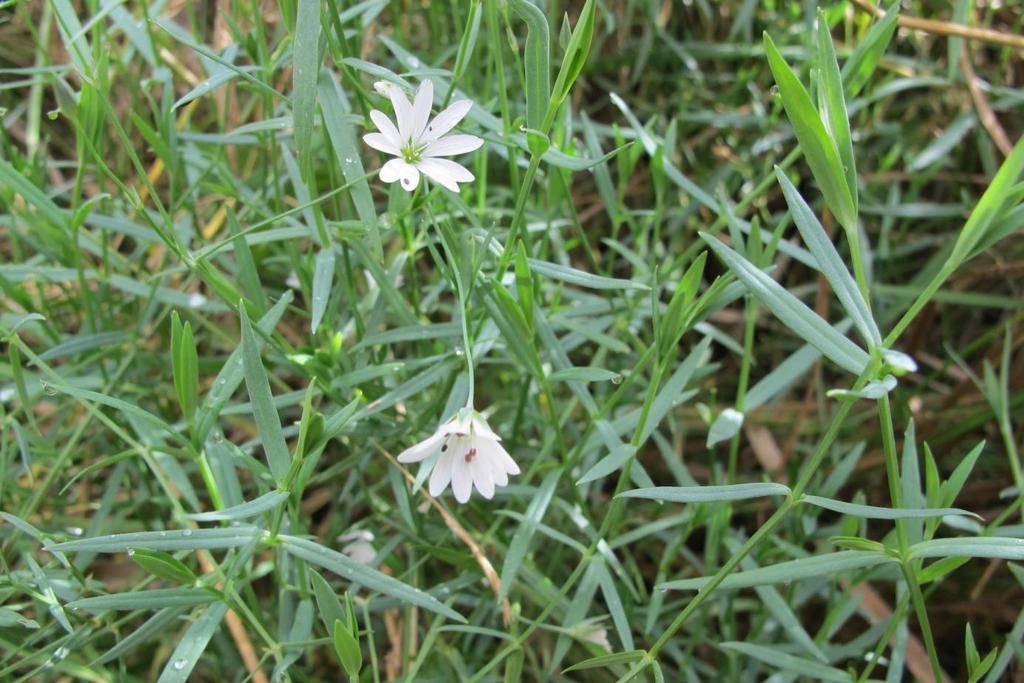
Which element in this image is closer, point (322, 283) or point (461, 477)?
point (461, 477)

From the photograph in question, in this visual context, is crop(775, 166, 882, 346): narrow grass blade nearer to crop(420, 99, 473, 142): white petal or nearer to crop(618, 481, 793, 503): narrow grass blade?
crop(618, 481, 793, 503): narrow grass blade

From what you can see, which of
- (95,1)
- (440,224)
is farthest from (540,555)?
(95,1)

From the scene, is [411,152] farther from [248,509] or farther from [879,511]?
[879,511]

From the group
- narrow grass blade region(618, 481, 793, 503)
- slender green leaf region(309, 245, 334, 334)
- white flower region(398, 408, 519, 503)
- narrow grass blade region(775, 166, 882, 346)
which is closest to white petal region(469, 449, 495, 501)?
white flower region(398, 408, 519, 503)

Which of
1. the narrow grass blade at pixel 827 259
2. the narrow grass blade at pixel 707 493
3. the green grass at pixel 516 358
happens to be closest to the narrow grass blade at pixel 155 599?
the green grass at pixel 516 358

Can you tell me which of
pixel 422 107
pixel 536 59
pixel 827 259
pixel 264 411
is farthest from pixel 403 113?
pixel 827 259
